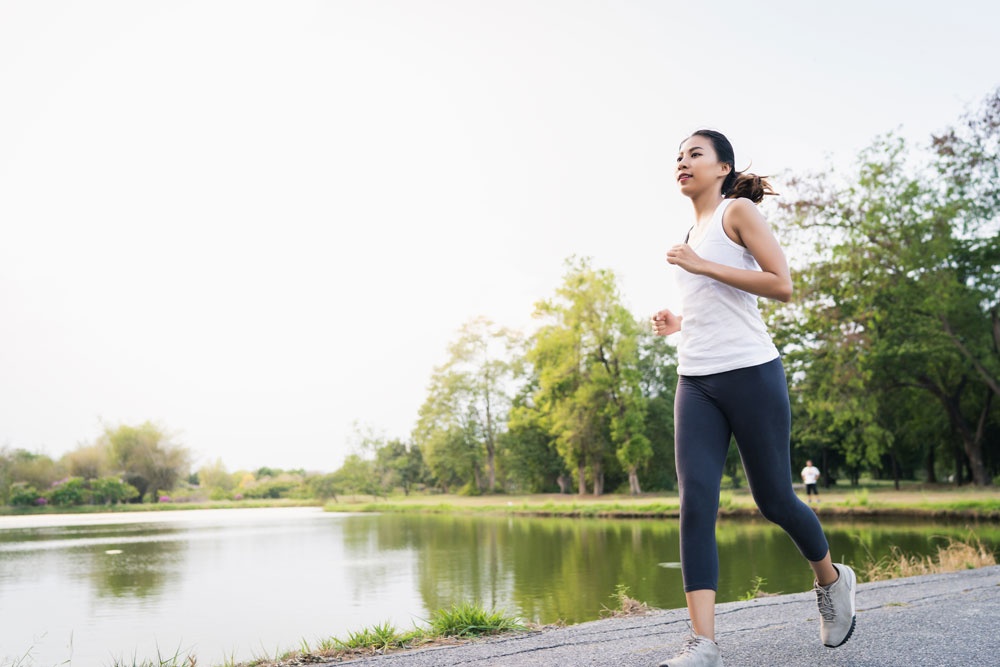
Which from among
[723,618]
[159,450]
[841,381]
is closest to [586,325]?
[841,381]

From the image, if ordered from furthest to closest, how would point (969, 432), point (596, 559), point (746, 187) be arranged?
point (969, 432) → point (596, 559) → point (746, 187)

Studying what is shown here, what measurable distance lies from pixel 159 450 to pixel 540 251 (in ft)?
89.3

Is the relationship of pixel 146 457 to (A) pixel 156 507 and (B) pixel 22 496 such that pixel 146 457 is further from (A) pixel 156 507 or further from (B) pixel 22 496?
(B) pixel 22 496

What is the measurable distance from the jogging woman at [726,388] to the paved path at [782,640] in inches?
16.2

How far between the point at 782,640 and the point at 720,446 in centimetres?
105

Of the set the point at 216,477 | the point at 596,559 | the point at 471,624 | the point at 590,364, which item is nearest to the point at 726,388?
the point at 471,624

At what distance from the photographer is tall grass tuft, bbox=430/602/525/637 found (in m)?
3.78

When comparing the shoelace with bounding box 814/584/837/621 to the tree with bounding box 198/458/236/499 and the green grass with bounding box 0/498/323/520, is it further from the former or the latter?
the tree with bounding box 198/458/236/499

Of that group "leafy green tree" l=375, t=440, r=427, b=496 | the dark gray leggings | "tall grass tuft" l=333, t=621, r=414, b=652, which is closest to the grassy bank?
"tall grass tuft" l=333, t=621, r=414, b=652

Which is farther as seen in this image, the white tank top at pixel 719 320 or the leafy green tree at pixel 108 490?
the leafy green tree at pixel 108 490

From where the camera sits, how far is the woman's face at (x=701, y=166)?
250cm

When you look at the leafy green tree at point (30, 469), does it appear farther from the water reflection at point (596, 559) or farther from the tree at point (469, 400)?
the water reflection at point (596, 559)

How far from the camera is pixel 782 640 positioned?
288 cm

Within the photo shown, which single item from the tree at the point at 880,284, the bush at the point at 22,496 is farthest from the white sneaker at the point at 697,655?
the bush at the point at 22,496
